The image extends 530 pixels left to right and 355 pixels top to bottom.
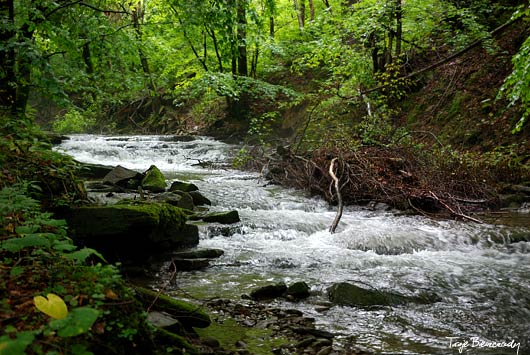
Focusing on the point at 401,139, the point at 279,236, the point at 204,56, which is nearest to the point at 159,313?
the point at 279,236

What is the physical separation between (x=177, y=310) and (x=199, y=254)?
247 cm

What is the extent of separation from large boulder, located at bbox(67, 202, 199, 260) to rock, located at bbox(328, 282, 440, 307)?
8.59 ft

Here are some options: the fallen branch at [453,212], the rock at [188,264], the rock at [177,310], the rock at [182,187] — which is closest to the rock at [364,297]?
the rock at [177,310]

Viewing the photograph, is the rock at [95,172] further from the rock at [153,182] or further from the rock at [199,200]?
the rock at [199,200]

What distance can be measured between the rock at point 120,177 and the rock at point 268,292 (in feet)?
17.7

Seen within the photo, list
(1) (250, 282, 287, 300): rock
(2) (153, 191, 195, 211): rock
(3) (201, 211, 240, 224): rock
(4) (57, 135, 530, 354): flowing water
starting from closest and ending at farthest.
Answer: (4) (57, 135, 530, 354): flowing water
(1) (250, 282, 287, 300): rock
(3) (201, 211, 240, 224): rock
(2) (153, 191, 195, 211): rock

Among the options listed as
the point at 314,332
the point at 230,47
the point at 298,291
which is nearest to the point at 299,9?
the point at 230,47

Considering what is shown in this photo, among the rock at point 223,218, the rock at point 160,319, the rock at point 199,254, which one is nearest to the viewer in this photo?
the rock at point 160,319

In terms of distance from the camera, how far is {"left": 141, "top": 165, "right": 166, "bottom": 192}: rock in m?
9.34

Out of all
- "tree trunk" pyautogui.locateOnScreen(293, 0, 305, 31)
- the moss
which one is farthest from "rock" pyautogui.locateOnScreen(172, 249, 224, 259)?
"tree trunk" pyautogui.locateOnScreen(293, 0, 305, 31)

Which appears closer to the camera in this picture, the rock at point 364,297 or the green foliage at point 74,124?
the rock at point 364,297

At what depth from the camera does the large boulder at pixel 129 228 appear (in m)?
5.45

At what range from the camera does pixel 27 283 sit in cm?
265

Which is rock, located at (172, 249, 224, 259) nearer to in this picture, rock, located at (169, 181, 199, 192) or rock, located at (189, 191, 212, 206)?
rock, located at (189, 191, 212, 206)
